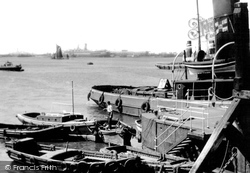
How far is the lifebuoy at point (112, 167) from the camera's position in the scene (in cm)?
1595

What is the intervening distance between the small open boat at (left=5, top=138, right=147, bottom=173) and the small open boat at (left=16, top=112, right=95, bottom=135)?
21.4 feet

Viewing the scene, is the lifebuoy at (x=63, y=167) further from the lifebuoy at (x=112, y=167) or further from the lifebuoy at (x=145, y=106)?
the lifebuoy at (x=145, y=106)

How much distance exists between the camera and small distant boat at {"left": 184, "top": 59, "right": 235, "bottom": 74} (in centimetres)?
2598

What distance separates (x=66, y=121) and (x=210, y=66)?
12251 millimetres

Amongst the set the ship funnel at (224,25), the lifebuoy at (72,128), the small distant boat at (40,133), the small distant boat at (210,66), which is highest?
the ship funnel at (224,25)

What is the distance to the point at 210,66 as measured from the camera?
1072 inches

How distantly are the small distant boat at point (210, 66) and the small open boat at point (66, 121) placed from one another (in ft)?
30.0

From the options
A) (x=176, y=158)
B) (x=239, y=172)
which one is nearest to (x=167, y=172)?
(x=176, y=158)

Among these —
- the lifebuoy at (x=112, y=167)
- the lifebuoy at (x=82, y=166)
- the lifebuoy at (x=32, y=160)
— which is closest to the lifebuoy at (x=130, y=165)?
the lifebuoy at (x=112, y=167)

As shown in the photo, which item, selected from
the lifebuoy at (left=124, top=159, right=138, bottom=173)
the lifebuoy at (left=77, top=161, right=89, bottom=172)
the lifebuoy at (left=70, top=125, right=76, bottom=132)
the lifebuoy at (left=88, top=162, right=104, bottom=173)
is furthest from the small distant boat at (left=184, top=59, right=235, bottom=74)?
the lifebuoy at (left=77, top=161, right=89, bottom=172)

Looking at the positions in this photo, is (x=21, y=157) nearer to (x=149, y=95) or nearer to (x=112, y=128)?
(x=112, y=128)

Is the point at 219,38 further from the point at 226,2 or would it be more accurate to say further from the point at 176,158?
the point at 176,158

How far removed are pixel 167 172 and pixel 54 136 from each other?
48.3 feet

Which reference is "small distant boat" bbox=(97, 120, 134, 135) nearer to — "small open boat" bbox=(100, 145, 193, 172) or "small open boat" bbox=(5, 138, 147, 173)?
"small open boat" bbox=(100, 145, 193, 172)
